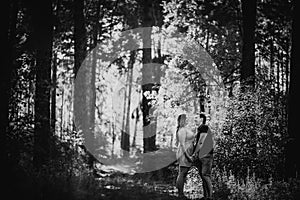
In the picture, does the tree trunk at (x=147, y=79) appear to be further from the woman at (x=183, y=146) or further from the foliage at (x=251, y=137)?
the woman at (x=183, y=146)

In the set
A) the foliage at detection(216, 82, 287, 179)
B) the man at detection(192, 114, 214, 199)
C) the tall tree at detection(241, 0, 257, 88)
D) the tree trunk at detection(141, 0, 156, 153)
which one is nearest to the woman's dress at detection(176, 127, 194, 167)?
the man at detection(192, 114, 214, 199)

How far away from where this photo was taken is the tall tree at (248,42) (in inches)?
670

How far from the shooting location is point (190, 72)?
2222cm

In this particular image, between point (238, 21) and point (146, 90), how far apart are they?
611 cm

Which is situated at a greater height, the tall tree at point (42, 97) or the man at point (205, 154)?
the tall tree at point (42, 97)

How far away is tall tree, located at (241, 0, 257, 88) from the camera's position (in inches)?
670

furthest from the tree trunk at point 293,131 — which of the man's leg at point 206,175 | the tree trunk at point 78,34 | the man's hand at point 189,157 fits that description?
the tree trunk at point 78,34

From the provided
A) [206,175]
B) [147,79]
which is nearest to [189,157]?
[206,175]

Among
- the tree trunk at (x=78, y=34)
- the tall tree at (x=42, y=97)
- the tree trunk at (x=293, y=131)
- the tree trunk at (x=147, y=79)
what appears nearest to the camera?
the tall tree at (x=42, y=97)

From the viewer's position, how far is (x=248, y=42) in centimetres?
1712

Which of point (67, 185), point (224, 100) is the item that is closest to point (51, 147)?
point (67, 185)

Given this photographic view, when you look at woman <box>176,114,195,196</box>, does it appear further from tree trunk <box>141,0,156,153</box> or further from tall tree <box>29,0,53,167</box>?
tree trunk <box>141,0,156,153</box>

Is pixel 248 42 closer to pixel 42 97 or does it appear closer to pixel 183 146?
pixel 183 146

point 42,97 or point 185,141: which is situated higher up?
point 42,97
